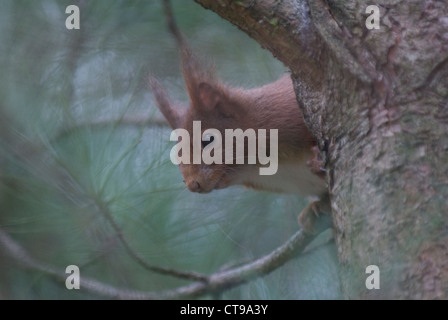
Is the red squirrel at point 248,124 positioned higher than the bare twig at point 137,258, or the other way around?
the red squirrel at point 248,124

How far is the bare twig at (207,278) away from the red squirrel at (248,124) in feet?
0.51

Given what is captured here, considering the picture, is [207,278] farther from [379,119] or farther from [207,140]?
[379,119]

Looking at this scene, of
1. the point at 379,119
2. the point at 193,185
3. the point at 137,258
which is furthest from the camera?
Answer: the point at 137,258

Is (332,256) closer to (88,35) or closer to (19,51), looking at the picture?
(88,35)

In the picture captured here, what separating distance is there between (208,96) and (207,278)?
438 millimetres

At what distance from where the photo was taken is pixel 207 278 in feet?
4.82

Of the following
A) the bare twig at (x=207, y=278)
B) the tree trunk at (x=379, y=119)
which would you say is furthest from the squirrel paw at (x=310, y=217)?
the tree trunk at (x=379, y=119)

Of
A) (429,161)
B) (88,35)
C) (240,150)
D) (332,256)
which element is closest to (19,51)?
(88,35)

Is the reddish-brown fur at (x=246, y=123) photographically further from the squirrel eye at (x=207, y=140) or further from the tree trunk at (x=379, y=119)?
the tree trunk at (x=379, y=119)

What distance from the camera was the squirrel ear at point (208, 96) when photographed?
1354 millimetres

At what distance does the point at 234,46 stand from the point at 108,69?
1.14 feet

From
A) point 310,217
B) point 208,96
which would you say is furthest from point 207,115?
point 310,217

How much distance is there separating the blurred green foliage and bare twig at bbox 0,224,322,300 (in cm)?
3
